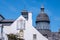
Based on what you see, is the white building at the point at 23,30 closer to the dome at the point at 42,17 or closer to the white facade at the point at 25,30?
the white facade at the point at 25,30

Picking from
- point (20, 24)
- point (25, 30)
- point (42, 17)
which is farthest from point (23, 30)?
point (42, 17)

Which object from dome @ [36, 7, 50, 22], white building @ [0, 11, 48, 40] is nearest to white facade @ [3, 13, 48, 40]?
white building @ [0, 11, 48, 40]

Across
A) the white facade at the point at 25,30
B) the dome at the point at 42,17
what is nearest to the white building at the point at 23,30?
the white facade at the point at 25,30

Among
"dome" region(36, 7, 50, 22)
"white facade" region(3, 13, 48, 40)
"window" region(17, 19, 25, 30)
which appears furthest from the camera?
"dome" region(36, 7, 50, 22)

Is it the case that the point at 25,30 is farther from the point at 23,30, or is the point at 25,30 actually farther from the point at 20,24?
the point at 20,24

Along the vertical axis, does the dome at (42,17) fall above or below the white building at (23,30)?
above

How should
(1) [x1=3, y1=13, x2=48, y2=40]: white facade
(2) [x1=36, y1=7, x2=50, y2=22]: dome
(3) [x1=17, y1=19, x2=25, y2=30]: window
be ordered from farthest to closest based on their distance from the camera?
(2) [x1=36, y1=7, x2=50, y2=22]: dome → (3) [x1=17, y1=19, x2=25, y2=30]: window → (1) [x1=3, y1=13, x2=48, y2=40]: white facade

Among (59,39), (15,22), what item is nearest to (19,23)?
(15,22)

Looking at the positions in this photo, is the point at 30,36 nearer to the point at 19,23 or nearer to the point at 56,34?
the point at 19,23

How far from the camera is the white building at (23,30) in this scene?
257 feet

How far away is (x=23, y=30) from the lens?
7925 cm

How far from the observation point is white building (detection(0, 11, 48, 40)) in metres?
78.3

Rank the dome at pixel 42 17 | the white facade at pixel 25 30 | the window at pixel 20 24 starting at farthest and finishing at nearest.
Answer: the dome at pixel 42 17, the window at pixel 20 24, the white facade at pixel 25 30

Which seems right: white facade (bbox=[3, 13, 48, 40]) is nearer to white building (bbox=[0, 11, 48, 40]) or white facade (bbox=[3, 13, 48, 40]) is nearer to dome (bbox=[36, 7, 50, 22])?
white building (bbox=[0, 11, 48, 40])
